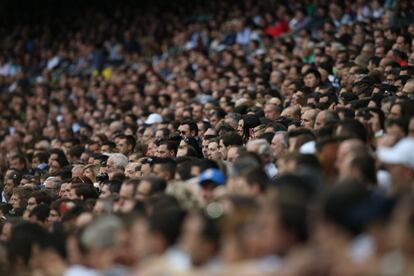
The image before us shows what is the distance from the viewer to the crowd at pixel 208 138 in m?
6.46

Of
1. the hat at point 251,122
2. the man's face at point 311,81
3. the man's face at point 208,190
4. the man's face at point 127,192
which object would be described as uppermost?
the man's face at point 311,81

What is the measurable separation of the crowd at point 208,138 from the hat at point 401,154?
0.04 feet

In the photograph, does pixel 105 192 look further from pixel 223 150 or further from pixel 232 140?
pixel 232 140

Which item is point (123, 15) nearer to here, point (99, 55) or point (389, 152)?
point (99, 55)

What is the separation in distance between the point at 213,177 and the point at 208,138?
10.9ft

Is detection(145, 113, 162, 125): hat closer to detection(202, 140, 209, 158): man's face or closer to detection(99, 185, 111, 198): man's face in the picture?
detection(202, 140, 209, 158): man's face

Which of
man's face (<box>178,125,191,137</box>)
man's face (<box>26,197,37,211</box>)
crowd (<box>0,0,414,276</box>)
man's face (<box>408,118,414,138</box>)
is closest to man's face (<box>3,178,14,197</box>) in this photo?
crowd (<box>0,0,414,276</box>)

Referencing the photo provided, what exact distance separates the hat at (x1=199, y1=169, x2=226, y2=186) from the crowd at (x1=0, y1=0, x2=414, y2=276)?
0.02 meters

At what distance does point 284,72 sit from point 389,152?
26.5 feet

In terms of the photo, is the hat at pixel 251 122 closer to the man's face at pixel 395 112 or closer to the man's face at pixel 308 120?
the man's face at pixel 308 120

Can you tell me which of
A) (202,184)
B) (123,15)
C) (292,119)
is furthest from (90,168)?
(123,15)

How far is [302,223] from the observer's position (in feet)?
21.2

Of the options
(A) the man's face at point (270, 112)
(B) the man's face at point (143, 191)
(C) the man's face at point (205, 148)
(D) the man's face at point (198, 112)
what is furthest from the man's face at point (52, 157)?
(B) the man's face at point (143, 191)

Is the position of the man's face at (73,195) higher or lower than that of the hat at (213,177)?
higher
